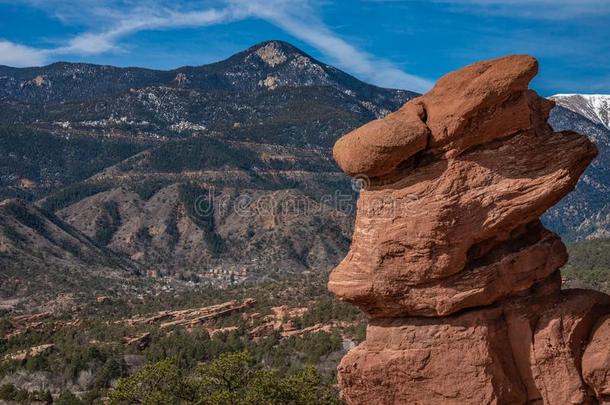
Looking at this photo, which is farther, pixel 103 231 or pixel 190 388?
pixel 103 231

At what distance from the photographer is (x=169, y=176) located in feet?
604

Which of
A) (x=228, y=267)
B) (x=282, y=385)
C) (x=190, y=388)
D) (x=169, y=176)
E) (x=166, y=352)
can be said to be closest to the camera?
(x=282, y=385)

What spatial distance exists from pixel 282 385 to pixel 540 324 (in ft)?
37.5

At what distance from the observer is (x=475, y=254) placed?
1922 cm

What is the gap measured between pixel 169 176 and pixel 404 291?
168 metres

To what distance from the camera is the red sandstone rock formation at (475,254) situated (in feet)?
61.1

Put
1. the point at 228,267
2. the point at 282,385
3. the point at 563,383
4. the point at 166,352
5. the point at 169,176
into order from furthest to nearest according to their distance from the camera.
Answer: the point at 169,176 < the point at 228,267 < the point at 166,352 < the point at 282,385 < the point at 563,383

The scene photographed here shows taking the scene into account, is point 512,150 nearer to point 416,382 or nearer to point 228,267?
point 416,382

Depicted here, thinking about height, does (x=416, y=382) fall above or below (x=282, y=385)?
above

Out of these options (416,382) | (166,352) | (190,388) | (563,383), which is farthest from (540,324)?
(166,352)

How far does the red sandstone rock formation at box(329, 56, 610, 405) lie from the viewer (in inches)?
733

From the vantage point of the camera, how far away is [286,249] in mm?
135500

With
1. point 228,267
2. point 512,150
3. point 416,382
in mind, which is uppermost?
point 512,150

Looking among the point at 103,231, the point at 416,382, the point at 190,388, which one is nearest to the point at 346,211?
the point at 103,231
